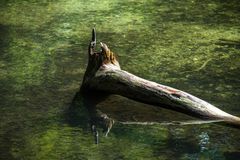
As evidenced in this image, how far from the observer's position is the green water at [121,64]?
11.3ft

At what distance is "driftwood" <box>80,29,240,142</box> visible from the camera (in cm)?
374

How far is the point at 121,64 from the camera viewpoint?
488 cm

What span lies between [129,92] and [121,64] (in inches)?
34.8

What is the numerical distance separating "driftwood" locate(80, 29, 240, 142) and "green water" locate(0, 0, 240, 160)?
0.08 meters

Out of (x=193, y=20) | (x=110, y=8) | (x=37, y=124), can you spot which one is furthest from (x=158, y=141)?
(x=110, y=8)

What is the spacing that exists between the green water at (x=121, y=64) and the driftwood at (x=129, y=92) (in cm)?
8

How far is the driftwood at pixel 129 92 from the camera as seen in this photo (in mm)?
3744

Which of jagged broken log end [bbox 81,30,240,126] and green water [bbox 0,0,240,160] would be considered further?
jagged broken log end [bbox 81,30,240,126]

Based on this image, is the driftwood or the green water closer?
the green water

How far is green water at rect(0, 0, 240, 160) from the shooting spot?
11.3 ft

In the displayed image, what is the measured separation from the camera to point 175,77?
455cm

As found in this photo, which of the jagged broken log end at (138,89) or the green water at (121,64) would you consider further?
the jagged broken log end at (138,89)

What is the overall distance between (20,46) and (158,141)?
246cm

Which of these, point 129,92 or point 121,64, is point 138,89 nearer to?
point 129,92
